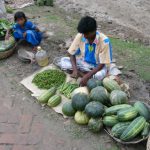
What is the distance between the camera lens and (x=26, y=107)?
5234mm

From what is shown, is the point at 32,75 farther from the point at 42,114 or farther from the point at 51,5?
the point at 51,5

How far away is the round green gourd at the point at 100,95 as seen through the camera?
476 centimetres

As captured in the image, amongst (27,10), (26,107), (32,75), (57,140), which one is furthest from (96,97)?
(27,10)

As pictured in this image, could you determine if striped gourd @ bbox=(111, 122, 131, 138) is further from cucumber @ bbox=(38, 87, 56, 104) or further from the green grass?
the green grass

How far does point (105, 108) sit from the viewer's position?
470cm

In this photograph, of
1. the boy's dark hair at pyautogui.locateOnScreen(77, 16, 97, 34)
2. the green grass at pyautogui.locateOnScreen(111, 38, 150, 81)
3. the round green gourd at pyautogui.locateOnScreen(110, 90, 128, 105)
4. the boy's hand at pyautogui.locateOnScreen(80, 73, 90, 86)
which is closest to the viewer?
the round green gourd at pyautogui.locateOnScreen(110, 90, 128, 105)

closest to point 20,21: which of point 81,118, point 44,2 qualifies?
point 81,118

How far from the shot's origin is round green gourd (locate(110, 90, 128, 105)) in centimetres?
468

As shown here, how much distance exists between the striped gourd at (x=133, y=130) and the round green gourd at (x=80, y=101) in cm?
77

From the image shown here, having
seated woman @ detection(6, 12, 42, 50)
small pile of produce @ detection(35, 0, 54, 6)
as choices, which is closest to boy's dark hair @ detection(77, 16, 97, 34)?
seated woman @ detection(6, 12, 42, 50)

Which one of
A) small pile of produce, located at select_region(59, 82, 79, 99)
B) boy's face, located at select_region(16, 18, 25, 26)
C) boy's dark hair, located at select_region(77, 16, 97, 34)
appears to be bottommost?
small pile of produce, located at select_region(59, 82, 79, 99)

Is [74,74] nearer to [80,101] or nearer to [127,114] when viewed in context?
[80,101]

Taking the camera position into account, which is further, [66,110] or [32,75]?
[32,75]

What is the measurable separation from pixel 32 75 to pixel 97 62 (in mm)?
1283
